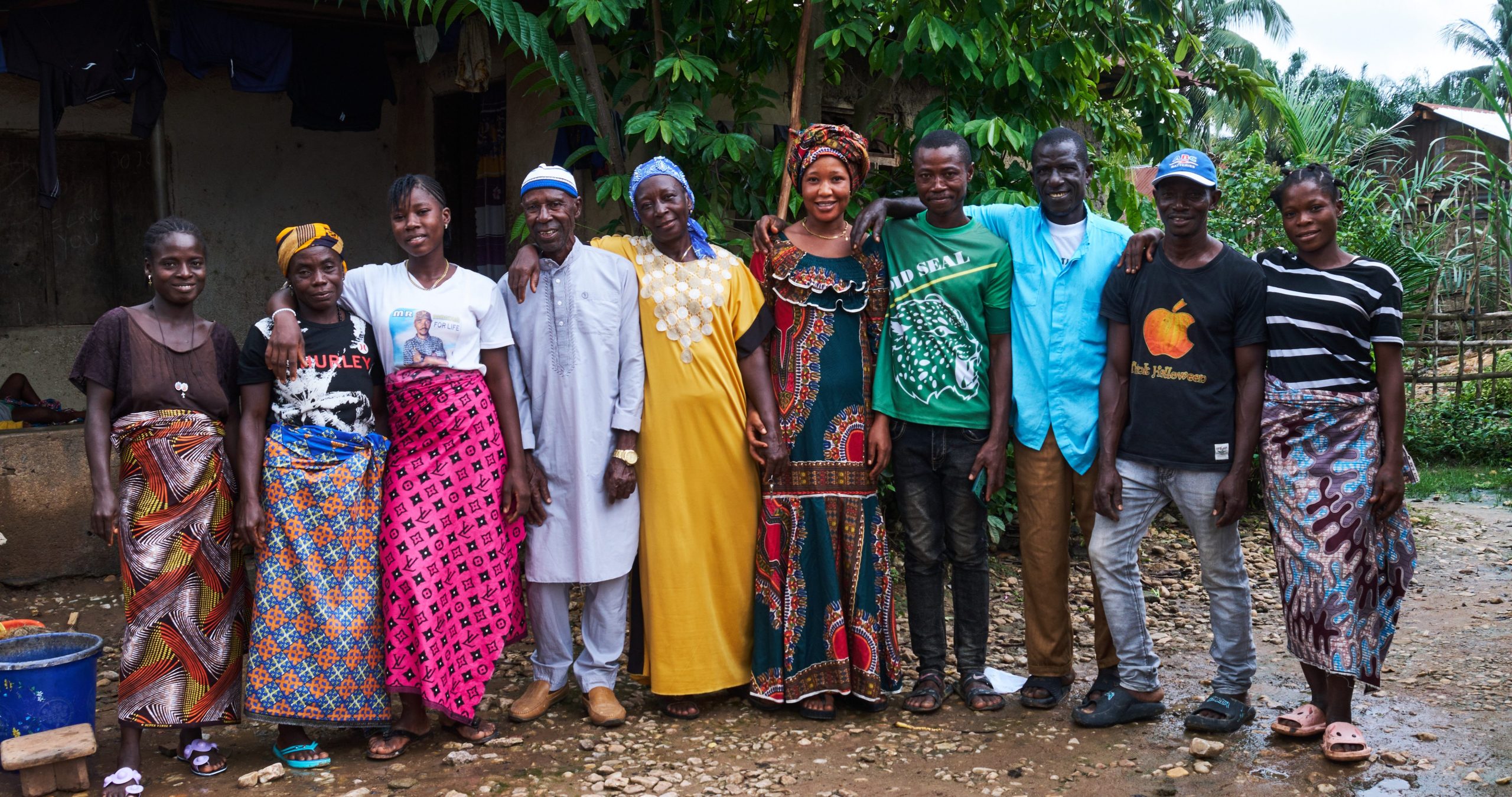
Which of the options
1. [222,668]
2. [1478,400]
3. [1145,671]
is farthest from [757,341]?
[1478,400]

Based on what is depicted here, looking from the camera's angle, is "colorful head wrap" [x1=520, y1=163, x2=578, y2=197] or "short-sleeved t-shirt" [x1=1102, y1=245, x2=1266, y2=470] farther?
"colorful head wrap" [x1=520, y1=163, x2=578, y2=197]

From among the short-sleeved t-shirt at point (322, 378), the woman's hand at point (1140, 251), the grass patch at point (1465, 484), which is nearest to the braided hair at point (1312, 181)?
the woman's hand at point (1140, 251)

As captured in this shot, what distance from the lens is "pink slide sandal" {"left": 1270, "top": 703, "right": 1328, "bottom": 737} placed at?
3.51 m

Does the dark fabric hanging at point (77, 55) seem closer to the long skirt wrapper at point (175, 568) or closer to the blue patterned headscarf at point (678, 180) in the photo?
the long skirt wrapper at point (175, 568)

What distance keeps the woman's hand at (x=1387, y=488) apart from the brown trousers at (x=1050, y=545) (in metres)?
0.79

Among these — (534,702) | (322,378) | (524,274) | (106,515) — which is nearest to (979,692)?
(534,702)

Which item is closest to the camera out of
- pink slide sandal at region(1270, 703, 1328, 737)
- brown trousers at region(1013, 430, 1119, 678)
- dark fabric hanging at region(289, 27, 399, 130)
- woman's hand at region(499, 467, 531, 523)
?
pink slide sandal at region(1270, 703, 1328, 737)

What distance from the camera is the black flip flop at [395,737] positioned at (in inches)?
138

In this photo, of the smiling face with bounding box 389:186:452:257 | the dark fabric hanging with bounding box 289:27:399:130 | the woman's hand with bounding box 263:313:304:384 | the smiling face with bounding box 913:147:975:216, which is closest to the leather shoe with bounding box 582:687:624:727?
the woman's hand with bounding box 263:313:304:384

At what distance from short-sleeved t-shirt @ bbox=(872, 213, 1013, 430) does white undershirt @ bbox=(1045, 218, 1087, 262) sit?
16 centimetres

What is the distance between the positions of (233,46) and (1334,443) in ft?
18.4

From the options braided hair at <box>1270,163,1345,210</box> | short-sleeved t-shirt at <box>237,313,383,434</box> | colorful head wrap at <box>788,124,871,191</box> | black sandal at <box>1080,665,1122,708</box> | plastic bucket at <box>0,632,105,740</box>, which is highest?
colorful head wrap at <box>788,124,871,191</box>

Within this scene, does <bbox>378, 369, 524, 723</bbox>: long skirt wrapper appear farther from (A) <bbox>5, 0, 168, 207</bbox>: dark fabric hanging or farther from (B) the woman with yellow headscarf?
(A) <bbox>5, 0, 168, 207</bbox>: dark fabric hanging

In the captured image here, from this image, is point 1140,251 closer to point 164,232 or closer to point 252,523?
point 252,523
